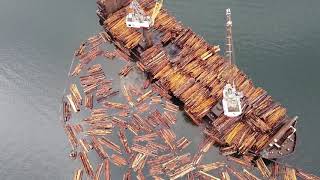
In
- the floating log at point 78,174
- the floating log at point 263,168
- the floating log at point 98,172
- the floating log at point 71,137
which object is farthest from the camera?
the floating log at point 71,137

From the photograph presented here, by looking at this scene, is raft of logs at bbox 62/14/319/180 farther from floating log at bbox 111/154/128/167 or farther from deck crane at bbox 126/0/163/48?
deck crane at bbox 126/0/163/48

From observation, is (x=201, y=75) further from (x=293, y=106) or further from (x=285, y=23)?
(x=285, y=23)

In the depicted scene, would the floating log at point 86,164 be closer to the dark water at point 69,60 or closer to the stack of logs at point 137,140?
the stack of logs at point 137,140

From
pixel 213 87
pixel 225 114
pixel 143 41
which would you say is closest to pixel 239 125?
pixel 225 114

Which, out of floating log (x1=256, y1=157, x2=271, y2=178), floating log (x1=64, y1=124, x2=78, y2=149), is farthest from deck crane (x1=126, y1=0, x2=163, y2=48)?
floating log (x1=256, y1=157, x2=271, y2=178)

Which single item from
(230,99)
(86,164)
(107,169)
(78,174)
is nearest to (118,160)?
(107,169)

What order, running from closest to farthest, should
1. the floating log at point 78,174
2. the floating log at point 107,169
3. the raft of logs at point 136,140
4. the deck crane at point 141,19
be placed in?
the raft of logs at point 136,140, the floating log at point 107,169, the floating log at point 78,174, the deck crane at point 141,19

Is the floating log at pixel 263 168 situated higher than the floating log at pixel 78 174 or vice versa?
the floating log at pixel 78 174

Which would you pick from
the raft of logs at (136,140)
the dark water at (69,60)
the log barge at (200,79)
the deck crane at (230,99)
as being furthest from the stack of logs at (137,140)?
the deck crane at (230,99)
